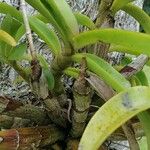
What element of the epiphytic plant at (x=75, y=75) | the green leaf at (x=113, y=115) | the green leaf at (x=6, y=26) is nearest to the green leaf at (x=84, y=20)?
the epiphytic plant at (x=75, y=75)

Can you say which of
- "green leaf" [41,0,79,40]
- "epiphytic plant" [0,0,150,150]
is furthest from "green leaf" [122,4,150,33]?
"green leaf" [41,0,79,40]

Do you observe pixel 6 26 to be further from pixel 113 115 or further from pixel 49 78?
pixel 113 115

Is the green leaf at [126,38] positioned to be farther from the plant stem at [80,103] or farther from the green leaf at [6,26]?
the green leaf at [6,26]

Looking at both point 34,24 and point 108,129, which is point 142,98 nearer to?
point 108,129

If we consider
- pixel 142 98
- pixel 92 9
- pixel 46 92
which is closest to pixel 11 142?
pixel 46 92

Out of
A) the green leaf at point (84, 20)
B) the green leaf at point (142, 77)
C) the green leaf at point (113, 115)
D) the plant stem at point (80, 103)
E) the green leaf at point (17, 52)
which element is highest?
the green leaf at point (84, 20)

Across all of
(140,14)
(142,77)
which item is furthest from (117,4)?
(142,77)
